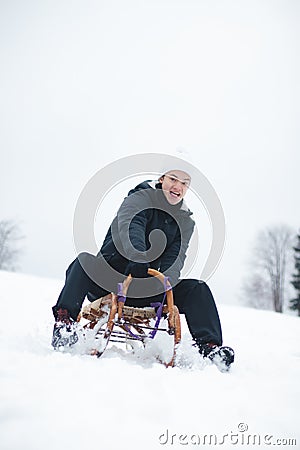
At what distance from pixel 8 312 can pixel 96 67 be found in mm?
148821

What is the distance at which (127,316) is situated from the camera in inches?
82.6

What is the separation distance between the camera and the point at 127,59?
564 ft

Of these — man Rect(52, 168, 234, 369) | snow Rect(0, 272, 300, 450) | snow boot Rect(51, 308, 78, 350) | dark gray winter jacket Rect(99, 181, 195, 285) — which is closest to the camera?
snow Rect(0, 272, 300, 450)

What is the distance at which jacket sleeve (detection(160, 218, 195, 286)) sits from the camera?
2217 mm

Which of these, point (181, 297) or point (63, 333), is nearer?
point (63, 333)

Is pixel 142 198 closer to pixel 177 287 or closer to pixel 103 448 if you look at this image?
pixel 177 287

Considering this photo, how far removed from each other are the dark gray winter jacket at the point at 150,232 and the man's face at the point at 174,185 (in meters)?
0.04

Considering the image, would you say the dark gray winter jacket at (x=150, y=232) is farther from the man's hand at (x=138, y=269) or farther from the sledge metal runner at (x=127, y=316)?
the sledge metal runner at (x=127, y=316)

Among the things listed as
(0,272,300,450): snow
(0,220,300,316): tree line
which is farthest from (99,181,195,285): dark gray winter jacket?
(0,220,300,316): tree line

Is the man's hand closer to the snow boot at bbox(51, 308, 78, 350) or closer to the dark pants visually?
the dark pants

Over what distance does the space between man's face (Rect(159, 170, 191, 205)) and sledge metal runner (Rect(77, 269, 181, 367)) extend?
63cm

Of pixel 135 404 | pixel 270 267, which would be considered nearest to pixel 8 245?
pixel 270 267

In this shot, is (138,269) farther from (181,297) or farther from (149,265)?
Result: (181,297)

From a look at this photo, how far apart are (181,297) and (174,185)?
2.55 feet
